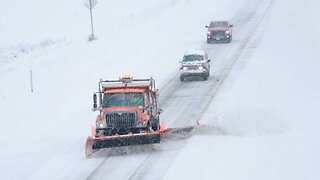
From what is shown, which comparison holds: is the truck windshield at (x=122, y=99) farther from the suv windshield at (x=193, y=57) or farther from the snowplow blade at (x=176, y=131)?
the suv windshield at (x=193, y=57)

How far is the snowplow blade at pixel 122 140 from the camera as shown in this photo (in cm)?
1894

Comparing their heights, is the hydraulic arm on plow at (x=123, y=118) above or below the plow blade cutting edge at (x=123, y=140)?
above

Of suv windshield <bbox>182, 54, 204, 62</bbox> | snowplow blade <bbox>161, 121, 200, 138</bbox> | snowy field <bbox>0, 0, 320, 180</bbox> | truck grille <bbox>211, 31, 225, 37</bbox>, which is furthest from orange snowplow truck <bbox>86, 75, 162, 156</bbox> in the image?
truck grille <bbox>211, 31, 225, 37</bbox>

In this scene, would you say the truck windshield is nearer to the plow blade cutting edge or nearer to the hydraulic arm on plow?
the hydraulic arm on plow

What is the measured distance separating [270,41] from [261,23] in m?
Result: 10.4


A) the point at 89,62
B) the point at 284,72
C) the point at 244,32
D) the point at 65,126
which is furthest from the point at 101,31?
the point at 65,126

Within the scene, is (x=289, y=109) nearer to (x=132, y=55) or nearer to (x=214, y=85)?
(x=214, y=85)

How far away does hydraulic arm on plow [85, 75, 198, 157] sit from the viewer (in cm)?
1903

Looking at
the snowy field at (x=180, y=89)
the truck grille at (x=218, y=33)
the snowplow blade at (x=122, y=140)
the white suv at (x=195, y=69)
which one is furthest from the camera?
the truck grille at (x=218, y=33)

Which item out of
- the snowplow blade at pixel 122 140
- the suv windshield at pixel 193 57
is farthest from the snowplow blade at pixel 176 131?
the suv windshield at pixel 193 57

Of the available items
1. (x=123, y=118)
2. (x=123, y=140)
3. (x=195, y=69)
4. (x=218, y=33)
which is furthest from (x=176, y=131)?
(x=218, y=33)

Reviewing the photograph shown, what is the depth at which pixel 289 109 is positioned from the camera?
24.7m

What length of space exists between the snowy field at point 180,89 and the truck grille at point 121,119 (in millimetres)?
972

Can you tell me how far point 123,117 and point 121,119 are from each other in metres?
0.10
